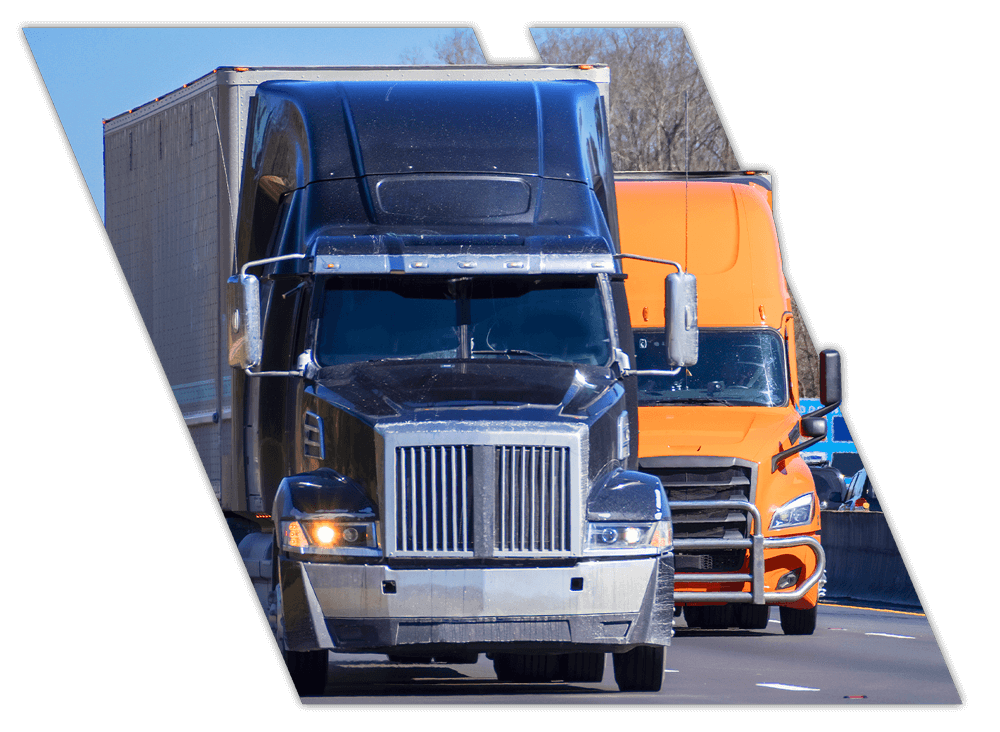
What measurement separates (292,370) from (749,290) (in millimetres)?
6464

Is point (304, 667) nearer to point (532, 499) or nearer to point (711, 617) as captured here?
point (532, 499)

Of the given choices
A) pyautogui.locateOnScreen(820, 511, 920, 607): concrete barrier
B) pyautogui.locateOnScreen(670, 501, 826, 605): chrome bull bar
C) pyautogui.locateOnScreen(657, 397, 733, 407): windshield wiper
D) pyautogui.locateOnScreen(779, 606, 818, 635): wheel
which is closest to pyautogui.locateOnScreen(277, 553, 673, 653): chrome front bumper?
pyautogui.locateOnScreen(670, 501, 826, 605): chrome bull bar

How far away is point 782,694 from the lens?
1281 cm

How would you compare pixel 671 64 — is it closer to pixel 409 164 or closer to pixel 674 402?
pixel 674 402

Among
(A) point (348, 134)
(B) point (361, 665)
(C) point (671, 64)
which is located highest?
(C) point (671, 64)

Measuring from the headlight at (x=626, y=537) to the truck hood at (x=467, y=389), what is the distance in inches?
28.4

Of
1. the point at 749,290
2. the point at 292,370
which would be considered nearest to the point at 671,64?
the point at 749,290

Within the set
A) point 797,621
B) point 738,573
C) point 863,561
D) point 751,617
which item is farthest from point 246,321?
point 863,561

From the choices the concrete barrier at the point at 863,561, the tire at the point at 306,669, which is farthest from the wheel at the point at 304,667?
the concrete barrier at the point at 863,561

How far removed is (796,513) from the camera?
16.7 meters

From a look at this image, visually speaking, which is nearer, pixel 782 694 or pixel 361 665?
pixel 782 694

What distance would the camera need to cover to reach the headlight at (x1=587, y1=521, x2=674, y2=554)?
1134cm

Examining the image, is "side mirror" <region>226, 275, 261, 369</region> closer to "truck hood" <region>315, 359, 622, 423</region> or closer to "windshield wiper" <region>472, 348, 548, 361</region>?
"truck hood" <region>315, 359, 622, 423</region>

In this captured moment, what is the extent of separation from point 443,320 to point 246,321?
1336 millimetres
